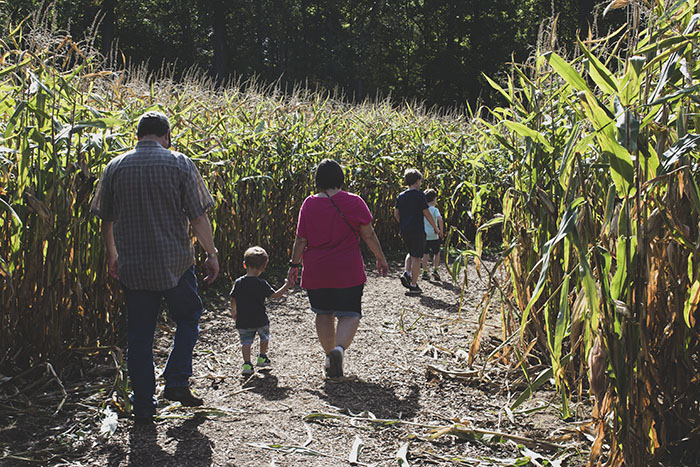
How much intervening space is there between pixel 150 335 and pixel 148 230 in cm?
62

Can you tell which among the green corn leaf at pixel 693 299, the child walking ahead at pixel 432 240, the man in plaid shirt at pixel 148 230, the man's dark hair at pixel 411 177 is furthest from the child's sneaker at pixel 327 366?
the child walking ahead at pixel 432 240

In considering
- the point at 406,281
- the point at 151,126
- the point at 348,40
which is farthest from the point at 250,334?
the point at 348,40

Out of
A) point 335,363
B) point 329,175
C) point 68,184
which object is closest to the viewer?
point 68,184

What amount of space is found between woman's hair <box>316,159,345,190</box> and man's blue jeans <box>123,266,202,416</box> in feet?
4.28

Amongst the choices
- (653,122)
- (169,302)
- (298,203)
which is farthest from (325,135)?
(653,122)

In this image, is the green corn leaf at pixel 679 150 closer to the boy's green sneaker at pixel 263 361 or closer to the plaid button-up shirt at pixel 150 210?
the plaid button-up shirt at pixel 150 210

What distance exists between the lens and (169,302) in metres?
3.92

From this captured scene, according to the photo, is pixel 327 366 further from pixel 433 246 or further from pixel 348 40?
pixel 348 40

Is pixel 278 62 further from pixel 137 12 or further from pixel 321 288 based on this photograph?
pixel 321 288

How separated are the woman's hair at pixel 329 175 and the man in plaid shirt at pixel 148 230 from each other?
1.14 metres

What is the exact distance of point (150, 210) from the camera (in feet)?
12.3

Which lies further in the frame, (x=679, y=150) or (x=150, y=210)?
(x=150, y=210)

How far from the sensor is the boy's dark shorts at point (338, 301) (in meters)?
4.86

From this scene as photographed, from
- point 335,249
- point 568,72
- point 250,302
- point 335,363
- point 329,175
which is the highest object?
point 568,72
